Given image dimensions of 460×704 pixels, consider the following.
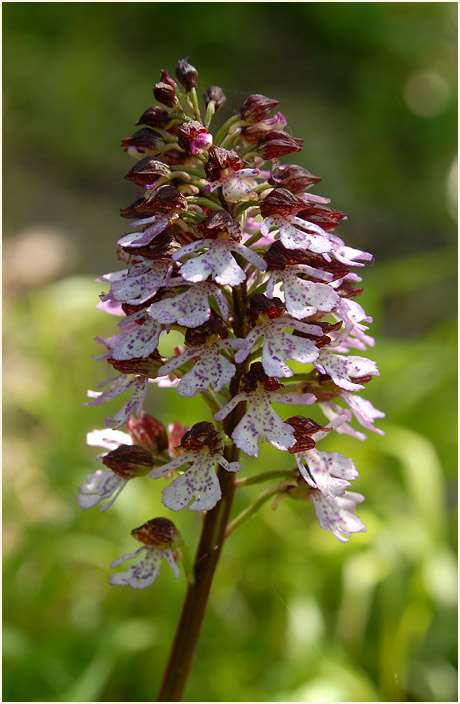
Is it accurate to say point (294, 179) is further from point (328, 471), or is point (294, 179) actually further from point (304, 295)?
point (328, 471)

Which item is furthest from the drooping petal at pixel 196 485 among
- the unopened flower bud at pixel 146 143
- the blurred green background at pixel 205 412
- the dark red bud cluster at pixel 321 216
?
the blurred green background at pixel 205 412

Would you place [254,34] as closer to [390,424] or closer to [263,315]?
[390,424]

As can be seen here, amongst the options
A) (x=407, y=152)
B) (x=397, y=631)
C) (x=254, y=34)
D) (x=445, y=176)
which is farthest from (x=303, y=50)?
(x=397, y=631)

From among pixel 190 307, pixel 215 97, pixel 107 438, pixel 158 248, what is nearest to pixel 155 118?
pixel 215 97

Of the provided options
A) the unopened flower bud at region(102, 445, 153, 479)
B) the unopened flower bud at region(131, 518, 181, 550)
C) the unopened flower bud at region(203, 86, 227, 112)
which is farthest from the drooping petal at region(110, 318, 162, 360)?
the unopened flower bud at region(203, 86, 227, 112)

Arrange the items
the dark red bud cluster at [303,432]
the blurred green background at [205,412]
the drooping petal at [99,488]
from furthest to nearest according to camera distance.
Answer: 1. the blurred green background at [205,412]
2. the drooping petal at [99,488]
3. the dark red bud cluster at [303,432]

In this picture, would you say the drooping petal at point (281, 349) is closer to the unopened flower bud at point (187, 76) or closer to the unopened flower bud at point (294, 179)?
the unopened flower bud at point (294, 179)

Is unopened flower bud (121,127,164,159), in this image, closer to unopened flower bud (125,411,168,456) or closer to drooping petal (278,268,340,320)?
drooping petal (278,268,340,320)
